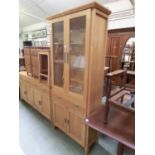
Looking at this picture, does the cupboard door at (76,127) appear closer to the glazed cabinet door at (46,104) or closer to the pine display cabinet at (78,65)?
the pine display cabinet at (78,65)

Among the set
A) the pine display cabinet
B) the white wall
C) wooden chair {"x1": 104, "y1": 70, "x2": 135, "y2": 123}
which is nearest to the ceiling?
the white wall

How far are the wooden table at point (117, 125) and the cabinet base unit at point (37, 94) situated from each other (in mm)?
1069

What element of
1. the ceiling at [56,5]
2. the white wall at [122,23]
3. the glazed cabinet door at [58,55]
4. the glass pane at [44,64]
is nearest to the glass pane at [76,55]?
the glazed cabinet door at [58,55]

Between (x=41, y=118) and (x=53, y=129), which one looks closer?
(x=53, y=129)

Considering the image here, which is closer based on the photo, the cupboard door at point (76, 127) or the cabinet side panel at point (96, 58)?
the cabinet side panel at point (96, 58)

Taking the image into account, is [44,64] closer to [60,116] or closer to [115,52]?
[60,116]

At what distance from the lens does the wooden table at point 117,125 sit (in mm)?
1349

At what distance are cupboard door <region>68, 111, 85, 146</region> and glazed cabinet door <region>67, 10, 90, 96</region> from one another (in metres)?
0.35

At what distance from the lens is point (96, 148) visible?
210cm

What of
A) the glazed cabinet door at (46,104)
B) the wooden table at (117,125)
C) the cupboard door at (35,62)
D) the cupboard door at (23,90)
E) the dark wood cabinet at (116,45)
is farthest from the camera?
the dark wood cabinet at (116,45)
